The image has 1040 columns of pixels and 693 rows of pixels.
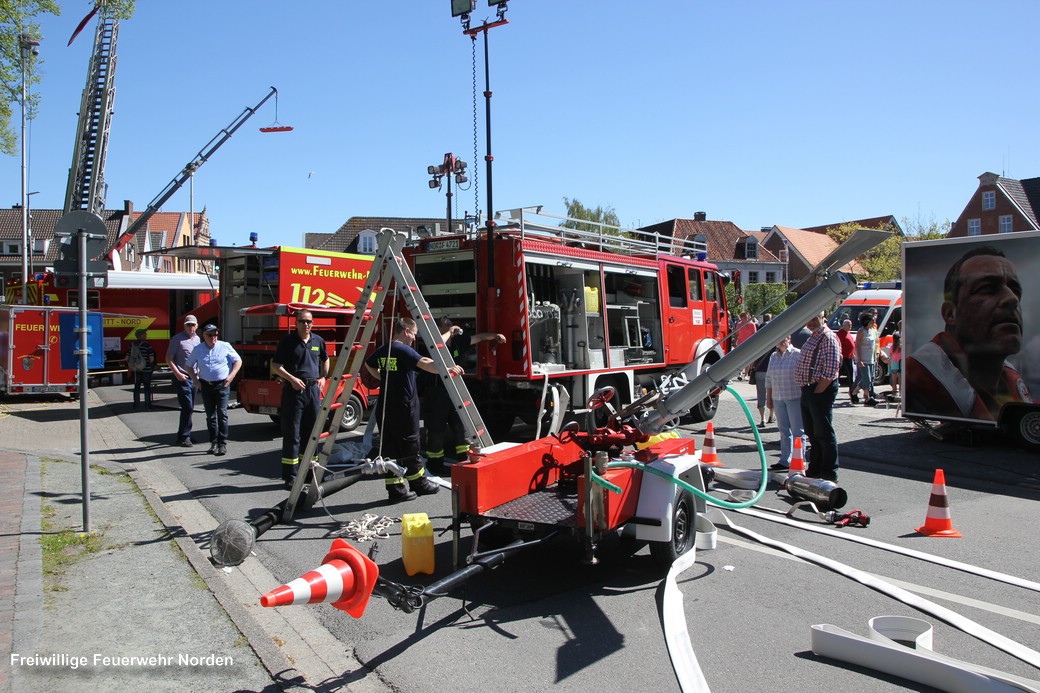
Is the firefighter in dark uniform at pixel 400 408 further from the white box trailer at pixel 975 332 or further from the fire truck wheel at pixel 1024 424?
the fire truck wheel at pixel 1024 424

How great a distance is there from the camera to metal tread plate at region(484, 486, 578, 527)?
5.01 metres

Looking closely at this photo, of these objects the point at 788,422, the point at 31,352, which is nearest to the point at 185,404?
the point at 31,352

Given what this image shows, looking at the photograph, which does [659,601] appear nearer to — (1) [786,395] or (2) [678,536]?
(2) [678,536]

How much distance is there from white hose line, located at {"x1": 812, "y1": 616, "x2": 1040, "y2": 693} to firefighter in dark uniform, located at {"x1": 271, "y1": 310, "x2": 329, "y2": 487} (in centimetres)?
529

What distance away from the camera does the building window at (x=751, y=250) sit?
67.0 m

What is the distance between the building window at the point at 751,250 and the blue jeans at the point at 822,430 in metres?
61.3

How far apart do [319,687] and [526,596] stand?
158 cm

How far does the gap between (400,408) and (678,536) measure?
2984 mm

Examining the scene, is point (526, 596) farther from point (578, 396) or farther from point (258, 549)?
point (578, 396)

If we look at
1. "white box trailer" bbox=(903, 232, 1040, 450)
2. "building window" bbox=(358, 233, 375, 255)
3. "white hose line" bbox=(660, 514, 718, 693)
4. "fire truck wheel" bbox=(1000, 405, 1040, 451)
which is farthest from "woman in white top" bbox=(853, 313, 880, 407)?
"building window" bbox=(358, 233, 375, 255)

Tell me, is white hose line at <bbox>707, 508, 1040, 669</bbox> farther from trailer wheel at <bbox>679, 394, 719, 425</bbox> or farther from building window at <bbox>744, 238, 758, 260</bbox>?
building window at <bbox>744, 238, 758, 260</bbox>

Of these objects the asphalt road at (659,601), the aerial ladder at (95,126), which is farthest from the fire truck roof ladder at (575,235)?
the aerial ladder at (95,126)

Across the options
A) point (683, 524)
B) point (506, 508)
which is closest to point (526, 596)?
point (506, 508)

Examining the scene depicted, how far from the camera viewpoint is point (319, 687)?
3.81m
